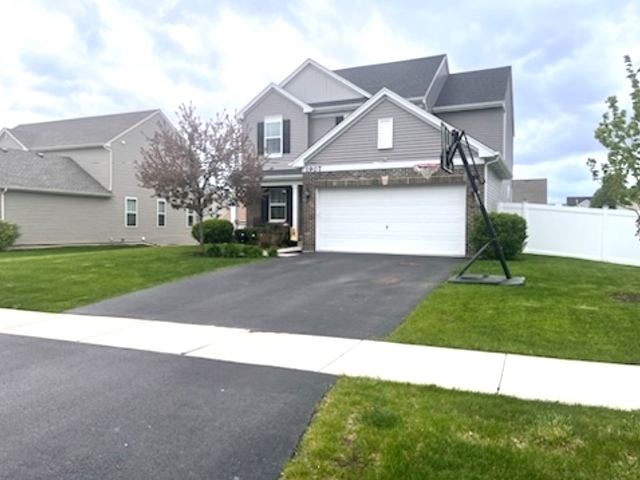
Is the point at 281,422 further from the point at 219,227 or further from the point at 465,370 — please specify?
the point at 219,227

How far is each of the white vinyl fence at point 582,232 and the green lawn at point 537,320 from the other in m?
5.41

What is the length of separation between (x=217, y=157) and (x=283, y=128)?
7065 millimetres

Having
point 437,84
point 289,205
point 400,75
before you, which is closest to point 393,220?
point 289,205

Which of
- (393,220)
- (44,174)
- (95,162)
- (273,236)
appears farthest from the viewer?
(95,162)

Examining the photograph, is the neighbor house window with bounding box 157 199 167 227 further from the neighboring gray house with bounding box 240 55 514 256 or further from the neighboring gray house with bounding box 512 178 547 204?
the neighboring gray house with bounding box 512 178 547 204

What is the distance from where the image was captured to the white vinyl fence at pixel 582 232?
15805mm

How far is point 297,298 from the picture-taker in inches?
393

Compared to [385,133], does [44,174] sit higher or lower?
lower

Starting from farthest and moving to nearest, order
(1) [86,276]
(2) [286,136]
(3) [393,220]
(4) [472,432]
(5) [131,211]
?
(5) [131,211], (2) [286,136], (3) [393,220], (1) [86,276], (4) [472,432]

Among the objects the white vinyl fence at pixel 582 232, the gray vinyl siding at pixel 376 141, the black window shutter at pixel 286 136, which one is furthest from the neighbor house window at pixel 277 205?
the white vinyl fence at pixel 582 232

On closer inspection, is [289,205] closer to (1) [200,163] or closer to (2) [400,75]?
(1) [200,163]

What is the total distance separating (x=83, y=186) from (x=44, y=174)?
6.42 feet

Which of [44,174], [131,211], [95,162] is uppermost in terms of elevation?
[95,162]

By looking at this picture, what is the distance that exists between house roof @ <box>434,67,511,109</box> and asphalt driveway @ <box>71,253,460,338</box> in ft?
37.9
